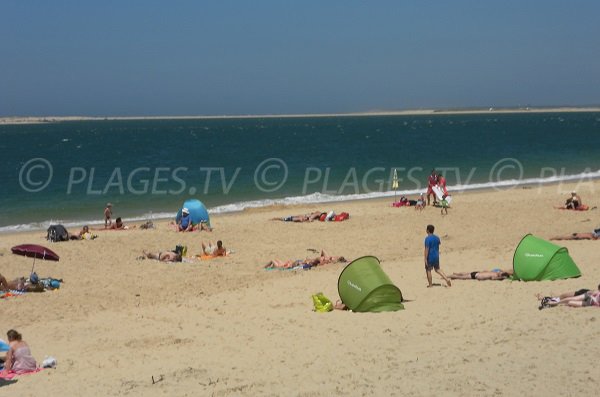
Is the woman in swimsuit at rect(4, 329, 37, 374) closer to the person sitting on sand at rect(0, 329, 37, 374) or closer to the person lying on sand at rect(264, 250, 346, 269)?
the person sitting on sand at rect(0, 329, 37, 374)

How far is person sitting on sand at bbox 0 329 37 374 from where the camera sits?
987 centimetres

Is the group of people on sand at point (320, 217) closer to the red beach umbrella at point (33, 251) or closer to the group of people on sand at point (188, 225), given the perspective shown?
the group of people on sand at point (188, 225)

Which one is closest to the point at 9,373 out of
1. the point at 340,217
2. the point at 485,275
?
the point at 485,275

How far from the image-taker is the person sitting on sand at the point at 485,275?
13859 millimetres

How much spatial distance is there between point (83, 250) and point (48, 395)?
424 inches

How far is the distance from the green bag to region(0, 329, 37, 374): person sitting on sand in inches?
181

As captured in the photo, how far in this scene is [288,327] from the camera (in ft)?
37.3

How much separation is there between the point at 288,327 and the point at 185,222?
11037mm

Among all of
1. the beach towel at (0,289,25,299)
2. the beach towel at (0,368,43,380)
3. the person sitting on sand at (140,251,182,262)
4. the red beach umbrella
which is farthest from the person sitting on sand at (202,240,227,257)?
the beach towel at (0,368,43,380)

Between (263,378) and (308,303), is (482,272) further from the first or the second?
(263,378)

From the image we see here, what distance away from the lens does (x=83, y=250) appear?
19.2 meters

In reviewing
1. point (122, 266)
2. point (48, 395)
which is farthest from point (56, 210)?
point (48, 395)

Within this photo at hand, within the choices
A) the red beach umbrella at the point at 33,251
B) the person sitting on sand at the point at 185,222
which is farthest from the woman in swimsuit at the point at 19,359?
the person sitting on sand at the point at 185,222

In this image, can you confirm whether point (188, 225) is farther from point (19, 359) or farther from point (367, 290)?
point (19, 359)
